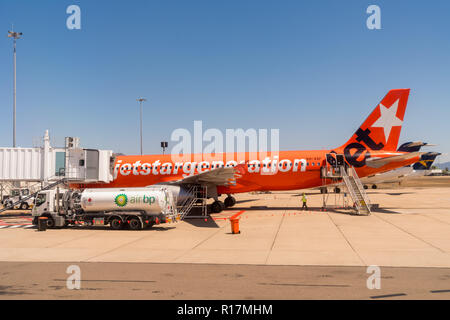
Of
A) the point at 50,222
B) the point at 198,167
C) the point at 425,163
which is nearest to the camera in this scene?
the point at 50,222

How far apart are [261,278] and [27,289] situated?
6281mm

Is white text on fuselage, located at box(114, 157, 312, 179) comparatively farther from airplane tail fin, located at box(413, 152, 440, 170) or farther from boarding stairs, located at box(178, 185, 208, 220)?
airplane tail fin, located at box(413, 152, 440, 170)

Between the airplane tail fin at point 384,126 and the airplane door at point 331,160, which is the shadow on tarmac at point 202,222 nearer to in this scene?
the airplane door at point 331,160

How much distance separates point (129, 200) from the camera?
67.4ft

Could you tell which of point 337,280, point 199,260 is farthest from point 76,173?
point 337,280

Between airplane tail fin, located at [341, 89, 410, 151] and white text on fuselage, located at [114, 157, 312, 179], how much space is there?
4.87 meters

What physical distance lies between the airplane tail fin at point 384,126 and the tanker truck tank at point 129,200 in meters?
16.4

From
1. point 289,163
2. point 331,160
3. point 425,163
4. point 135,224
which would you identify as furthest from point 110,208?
point 425,163

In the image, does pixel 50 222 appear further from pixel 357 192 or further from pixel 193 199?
pixel 357 192

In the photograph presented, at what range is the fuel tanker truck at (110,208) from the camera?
20422 millimetres

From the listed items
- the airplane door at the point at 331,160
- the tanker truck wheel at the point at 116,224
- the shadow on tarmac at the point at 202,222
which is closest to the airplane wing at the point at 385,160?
the airplane door at the point at 331,160

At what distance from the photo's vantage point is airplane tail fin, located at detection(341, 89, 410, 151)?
1095 inches

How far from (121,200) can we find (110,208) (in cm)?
95
